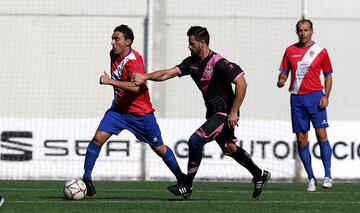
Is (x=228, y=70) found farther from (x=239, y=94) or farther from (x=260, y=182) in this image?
(x=260, y=182)

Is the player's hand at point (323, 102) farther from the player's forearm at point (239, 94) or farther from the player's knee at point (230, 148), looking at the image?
the player's forearm at point (239, 94)

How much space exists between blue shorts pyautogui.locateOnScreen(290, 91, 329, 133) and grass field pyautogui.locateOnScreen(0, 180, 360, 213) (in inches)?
33.6

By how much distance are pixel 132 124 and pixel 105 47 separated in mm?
8145

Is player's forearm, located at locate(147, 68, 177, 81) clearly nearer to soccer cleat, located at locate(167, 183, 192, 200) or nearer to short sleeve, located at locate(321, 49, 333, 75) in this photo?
soccer cleat, located at locate(167, 183, 192, 200)

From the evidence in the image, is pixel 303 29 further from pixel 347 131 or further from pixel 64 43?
pixel 64 43

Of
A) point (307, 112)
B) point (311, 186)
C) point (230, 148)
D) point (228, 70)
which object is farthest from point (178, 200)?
point (307, 112)

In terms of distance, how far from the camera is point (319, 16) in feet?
68.3

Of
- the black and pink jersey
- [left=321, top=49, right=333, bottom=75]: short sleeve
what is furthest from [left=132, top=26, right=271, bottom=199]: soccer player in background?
[left=321, top=49, right=333, bottom=75]: short sleeve

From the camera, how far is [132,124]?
11.7 m

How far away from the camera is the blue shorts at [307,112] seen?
44.0 feet

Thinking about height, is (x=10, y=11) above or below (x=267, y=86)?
above

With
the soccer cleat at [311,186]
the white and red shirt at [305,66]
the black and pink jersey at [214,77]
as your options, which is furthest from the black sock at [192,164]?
the white and red shirt at [305,66]

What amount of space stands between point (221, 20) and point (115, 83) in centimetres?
915

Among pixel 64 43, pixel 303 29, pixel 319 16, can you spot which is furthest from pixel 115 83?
pixel 319 16
